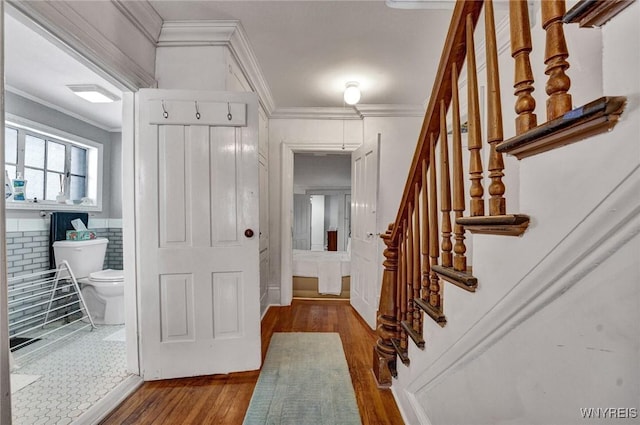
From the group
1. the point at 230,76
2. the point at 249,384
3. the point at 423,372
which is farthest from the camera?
the point at 230,76

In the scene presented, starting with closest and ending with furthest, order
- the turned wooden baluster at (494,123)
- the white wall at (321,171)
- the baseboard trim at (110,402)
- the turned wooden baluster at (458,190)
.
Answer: the turned wooden baluster at (494,123), the turned wooden baluster at (458,190), the baseboard trim at (110,402), the white wall at (321,171)

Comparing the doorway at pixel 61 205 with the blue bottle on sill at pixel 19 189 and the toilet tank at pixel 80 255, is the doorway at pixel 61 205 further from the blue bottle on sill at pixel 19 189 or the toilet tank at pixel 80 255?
the toilet tank at pixel 80 255

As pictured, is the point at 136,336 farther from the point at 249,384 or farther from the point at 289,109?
the point at 289,109

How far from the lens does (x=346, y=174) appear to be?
7.02m

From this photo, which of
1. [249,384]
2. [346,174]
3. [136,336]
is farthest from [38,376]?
[346,174]

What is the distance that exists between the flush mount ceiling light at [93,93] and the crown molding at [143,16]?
1.12m

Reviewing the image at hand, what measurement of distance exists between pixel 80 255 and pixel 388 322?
3081 mm

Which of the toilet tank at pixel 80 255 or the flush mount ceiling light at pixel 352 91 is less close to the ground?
the flush mount ceiling light at pixel 352 91

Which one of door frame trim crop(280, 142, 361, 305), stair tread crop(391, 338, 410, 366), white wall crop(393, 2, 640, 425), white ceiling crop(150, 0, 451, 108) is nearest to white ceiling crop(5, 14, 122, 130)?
white ceiling crop(150, 0, 451, 108)

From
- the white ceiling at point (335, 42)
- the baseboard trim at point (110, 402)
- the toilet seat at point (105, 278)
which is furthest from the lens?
the toilet seat at point (105, 278)

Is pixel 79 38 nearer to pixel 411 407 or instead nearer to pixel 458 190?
pixel 458 190

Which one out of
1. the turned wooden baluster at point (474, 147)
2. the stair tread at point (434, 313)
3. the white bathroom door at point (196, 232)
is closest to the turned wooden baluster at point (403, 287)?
the stair tread at point (434, 313)

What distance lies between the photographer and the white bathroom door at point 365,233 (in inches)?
117

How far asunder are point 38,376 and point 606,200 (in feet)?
9.78
